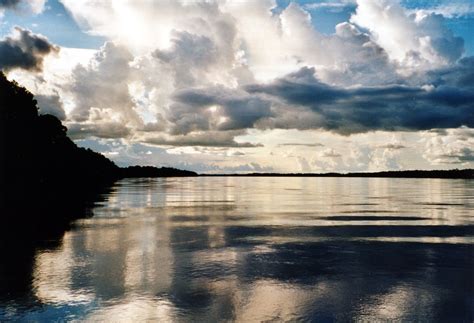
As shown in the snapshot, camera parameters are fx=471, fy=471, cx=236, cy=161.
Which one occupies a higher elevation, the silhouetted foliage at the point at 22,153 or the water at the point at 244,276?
the silhouetted foliage at the point at 22,153

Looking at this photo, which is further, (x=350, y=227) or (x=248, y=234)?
(x=350, y=227)

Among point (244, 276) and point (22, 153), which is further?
point (22, 153)

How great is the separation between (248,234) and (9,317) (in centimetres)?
2162

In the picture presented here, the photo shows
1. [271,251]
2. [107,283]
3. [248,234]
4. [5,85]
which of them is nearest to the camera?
[107,283]

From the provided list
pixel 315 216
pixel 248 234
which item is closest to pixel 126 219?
pixel 248 234

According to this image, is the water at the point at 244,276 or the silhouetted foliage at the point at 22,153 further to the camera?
the silhouetted foliage at the point at 22,153

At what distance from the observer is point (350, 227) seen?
39.8m

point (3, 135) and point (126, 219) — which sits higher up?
point (3, 135)

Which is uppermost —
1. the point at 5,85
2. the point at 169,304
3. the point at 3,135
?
the point at 5,85

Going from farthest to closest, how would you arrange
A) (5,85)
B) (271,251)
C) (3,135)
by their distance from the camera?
(5,85) < (3,135) < (271,251)

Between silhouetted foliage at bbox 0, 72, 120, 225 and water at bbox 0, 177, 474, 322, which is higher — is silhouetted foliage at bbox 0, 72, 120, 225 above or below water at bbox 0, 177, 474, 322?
above

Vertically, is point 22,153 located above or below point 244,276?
above

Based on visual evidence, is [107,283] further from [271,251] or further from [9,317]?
[271,251]

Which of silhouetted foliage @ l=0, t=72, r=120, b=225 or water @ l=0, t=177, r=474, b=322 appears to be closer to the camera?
water @ l=0, t=177, r=474, b=322
